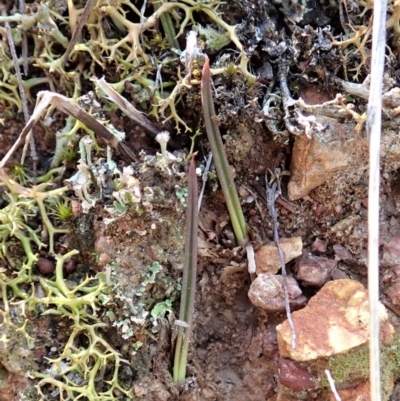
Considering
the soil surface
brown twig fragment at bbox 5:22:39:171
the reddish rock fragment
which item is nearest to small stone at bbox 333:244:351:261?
the soil surface

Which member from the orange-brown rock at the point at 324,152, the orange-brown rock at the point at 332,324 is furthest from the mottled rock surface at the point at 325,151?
the orange-brown rock at the point at 332,324

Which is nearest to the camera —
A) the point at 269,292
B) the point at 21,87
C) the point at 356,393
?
the point at 356,393

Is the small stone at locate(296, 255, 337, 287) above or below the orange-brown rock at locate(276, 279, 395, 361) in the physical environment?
above

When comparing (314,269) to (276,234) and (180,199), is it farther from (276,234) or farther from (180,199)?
(180,199)

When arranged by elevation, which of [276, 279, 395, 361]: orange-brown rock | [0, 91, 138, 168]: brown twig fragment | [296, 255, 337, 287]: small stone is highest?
[0, 91, 138, 168]: brown twig fragment

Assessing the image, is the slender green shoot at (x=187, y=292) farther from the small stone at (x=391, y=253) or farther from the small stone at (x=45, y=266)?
the small stone at (x=391, y=253)

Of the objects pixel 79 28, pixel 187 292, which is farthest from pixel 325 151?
pixel 79 28

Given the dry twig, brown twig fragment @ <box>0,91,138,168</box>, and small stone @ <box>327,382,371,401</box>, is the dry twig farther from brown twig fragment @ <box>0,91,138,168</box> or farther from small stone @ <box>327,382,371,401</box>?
brown twig fragment @ <box>0,91,138,168</box>
